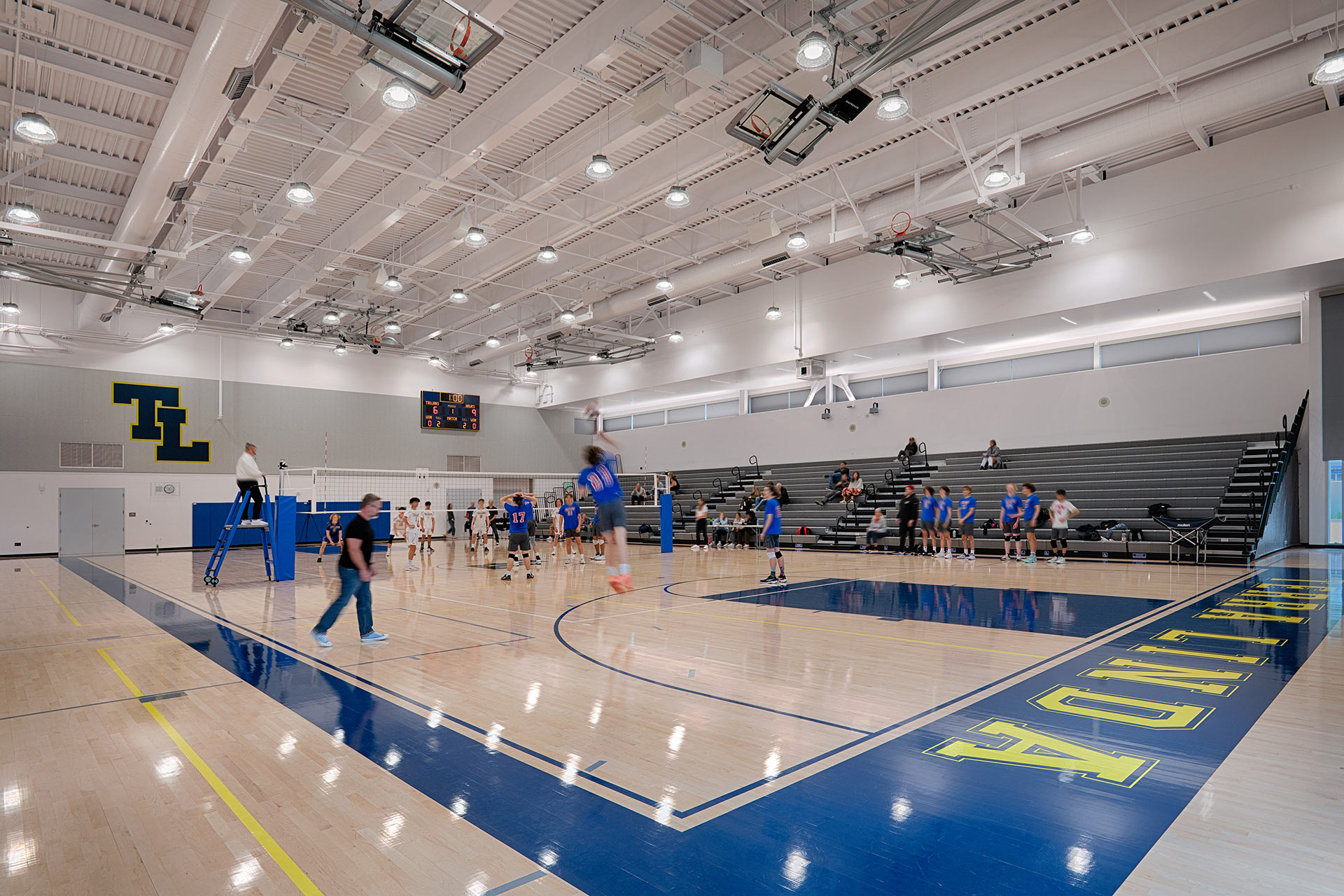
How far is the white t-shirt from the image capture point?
14.9 meters

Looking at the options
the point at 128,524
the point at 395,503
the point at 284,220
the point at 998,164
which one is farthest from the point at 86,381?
the point at 998,164

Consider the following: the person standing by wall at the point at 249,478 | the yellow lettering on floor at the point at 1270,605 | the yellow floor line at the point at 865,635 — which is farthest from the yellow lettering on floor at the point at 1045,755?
the person standing by wall at the point at 249,478

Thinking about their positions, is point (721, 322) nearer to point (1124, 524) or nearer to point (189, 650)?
point (1124, 524)

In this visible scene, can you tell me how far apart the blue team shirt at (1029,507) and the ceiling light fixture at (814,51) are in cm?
1091

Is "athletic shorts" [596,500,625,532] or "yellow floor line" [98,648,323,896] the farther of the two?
"athletic shorts" [596,500,625,532]

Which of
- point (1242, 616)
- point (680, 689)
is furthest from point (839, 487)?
point (680, 689)

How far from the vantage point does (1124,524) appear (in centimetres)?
1579

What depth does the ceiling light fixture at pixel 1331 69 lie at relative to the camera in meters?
8.62

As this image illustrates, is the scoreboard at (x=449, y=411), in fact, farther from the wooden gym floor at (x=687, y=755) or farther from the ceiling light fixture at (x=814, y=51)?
the ceiling light fixture at (x=814, y=51)

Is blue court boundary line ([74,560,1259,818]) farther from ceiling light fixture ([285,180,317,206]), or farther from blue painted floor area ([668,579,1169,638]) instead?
ceiling light fixture ([285,180,317,206])

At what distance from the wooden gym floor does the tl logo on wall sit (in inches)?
657

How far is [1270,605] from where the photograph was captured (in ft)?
29.0

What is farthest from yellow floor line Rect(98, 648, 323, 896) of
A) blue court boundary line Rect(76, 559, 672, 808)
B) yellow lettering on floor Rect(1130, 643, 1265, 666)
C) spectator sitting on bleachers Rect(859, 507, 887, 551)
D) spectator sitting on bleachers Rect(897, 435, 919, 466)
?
spectator sitting on bleachers Rect(897, 435, 919, 466)

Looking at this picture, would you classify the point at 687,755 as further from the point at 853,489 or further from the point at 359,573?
the point at 853,489
